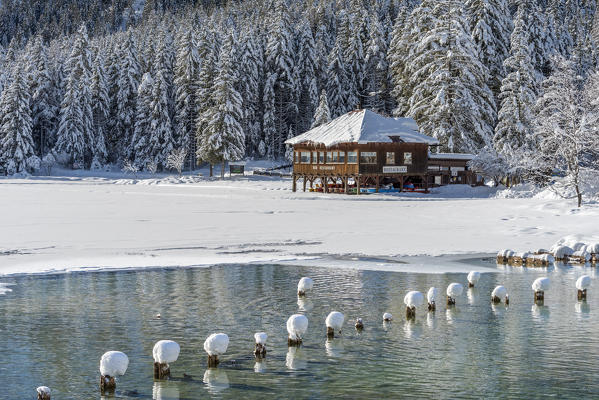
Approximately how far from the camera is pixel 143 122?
9194 centimetres

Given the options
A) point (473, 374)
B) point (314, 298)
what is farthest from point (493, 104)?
point (473, 374)

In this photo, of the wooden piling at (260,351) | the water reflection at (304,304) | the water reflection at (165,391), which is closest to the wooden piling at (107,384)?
the water reflection at (165,391)

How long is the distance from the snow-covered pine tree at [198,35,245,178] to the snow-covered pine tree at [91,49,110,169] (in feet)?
68.9

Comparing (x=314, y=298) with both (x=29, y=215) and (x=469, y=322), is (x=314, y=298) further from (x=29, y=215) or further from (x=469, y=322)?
(x=29, y=215)

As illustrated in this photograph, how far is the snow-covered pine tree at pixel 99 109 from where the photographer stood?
94188mm

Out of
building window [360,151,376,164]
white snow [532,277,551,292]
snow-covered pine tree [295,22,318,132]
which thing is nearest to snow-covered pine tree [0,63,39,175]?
snow-covered pine tree [295,22,318,132]

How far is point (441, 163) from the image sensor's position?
202 feet

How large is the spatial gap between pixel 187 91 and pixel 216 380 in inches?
3186

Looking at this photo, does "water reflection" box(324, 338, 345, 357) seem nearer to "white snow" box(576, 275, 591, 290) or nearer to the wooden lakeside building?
"white snow" box(576, 275, 591, 290)

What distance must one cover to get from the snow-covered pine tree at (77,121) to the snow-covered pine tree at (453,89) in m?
42.3

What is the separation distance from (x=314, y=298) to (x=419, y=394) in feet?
23.3

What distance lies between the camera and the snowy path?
24.9 metres

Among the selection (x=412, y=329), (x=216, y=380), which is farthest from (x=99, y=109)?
(x=216, y=380)

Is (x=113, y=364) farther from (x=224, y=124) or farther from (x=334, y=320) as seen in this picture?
(x=224, y=124)
